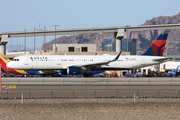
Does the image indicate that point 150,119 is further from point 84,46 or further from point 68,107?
point 84,46

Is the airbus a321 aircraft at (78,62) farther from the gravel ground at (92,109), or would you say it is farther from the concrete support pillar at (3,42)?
the concrete support pillar at (3,42)

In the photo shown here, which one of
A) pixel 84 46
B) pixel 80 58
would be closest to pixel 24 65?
pixel 80 58

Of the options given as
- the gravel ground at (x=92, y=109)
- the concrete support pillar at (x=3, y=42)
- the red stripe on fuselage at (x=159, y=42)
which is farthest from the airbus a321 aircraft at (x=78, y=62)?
the concrete support pillar at (x=3, y=42)

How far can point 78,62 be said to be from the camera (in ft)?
183

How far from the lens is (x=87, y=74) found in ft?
186

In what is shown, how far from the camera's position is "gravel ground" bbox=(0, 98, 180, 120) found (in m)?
21.8

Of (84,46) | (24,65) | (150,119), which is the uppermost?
(84,46)

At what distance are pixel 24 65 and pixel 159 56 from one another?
2776cm

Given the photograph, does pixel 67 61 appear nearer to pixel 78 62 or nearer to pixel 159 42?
pixel 78 62

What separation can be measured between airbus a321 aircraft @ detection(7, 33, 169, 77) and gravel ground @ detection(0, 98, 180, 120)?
25.1m

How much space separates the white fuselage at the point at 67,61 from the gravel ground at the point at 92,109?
25.4 m

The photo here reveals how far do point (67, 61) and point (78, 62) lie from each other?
2.23 metres

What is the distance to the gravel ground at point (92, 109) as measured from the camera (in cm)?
2175

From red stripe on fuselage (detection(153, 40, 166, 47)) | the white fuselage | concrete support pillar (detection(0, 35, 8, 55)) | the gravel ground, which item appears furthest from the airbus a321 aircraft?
concrete support pillar (detection(0, 35, 8, 55))
